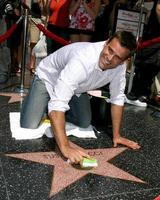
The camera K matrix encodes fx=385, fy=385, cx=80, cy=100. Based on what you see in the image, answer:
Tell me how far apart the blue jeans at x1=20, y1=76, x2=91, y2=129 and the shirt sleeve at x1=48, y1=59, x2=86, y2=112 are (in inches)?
27.3

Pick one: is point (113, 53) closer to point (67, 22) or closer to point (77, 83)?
point (77, 83)

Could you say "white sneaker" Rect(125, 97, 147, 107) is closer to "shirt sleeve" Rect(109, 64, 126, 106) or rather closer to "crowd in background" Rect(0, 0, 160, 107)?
"crowd in background" Rect(0, 0, 160, 107)

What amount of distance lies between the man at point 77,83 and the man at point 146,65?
5.10 ft

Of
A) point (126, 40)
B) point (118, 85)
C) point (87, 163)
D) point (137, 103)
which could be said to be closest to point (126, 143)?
point (118, 85)

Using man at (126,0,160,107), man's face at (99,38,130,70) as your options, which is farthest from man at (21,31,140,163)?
man at (126,0,160,107)

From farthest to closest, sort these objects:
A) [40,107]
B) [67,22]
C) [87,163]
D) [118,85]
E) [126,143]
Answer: [67,22] → [40,107] → [126,143] → [118,85] → [87,163]

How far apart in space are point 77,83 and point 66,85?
0.13 m

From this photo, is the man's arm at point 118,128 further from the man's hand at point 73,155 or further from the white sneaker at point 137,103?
the white sneaker at point 137,103

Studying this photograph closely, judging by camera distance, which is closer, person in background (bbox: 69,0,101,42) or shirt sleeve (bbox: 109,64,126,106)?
shirt sleeve (bbox: 109,64,126,106)

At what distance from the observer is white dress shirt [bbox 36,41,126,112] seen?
290 cm

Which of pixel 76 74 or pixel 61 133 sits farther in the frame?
pixel 76 74

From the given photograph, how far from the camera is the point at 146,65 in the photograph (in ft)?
18.3

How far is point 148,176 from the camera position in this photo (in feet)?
10.0

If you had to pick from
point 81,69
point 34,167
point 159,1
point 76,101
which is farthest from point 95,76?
point 159,1
